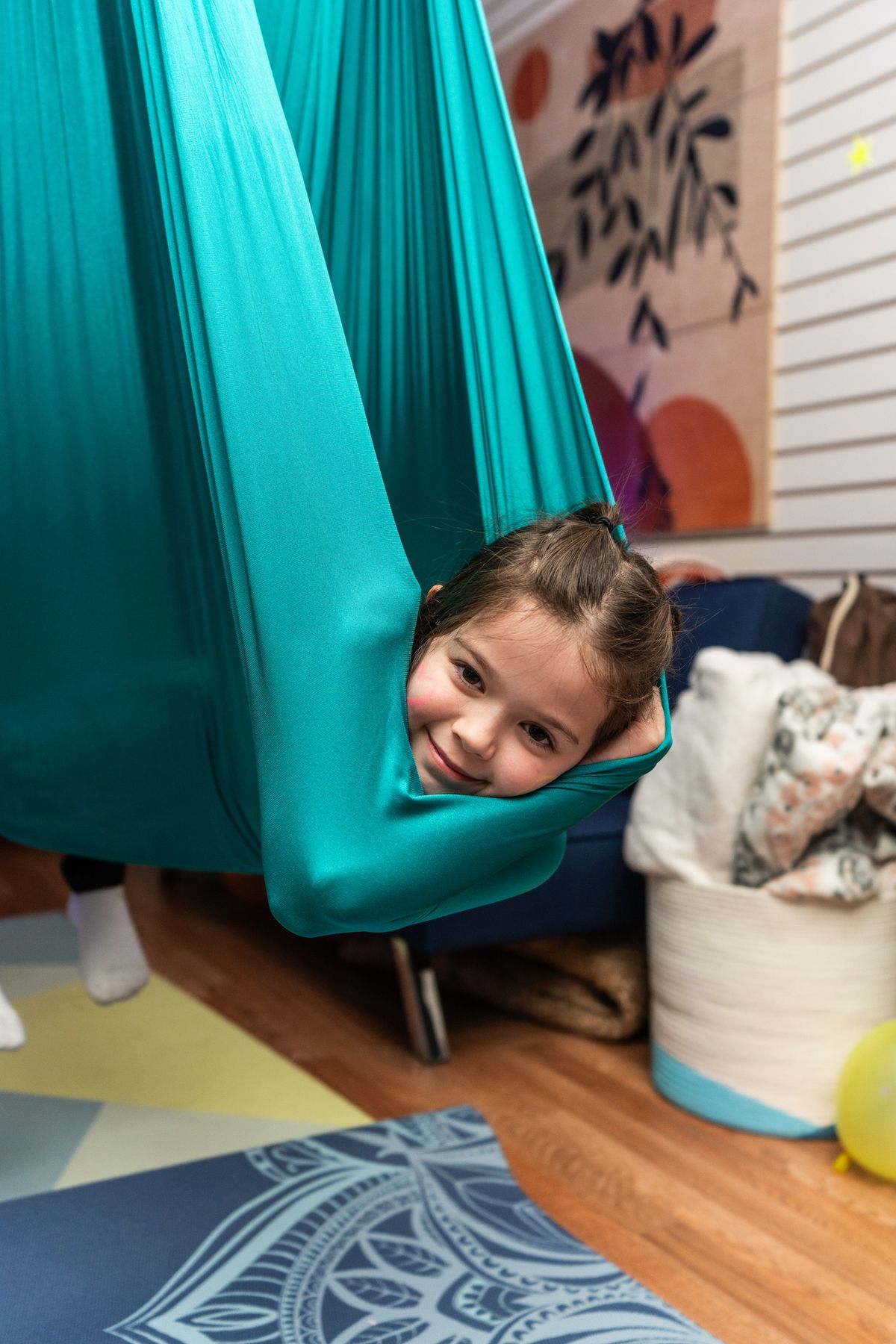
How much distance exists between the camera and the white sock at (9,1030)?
1.33m

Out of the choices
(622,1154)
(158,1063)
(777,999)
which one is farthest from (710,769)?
(158,1063)

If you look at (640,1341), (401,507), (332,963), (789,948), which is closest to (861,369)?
(789,948)

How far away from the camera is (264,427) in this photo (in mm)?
978

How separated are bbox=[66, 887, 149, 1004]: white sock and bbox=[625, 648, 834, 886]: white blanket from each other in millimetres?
811

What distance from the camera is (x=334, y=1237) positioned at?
1503 millimetres

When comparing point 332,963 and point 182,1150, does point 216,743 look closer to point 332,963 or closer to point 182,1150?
point 182,1150

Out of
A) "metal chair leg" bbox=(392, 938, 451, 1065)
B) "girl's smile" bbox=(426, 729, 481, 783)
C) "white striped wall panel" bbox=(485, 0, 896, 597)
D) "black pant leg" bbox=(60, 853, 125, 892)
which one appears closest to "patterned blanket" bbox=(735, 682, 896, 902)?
"metal chair leg" bbox=(392, 938, 451, 1065)

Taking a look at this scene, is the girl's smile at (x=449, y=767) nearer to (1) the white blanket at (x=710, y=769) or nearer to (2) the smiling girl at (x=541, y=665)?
(2) the smiling girl at (x=541, y=665)

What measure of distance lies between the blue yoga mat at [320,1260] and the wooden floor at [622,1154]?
3.4 inches

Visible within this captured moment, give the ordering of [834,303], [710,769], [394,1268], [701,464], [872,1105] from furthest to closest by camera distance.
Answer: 1. [701,464]
2. [834,303]
3. [710,769]
4. [872,1105]
5. [394,1268]

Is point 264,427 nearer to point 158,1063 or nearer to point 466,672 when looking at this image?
point 466,672

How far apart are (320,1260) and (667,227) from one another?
2.38 metres

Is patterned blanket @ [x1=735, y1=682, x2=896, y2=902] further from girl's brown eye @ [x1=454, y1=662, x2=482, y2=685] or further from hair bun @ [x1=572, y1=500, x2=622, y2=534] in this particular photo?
girl's brown eye @ [x1=454, y1=662, x2=482, y2=685]

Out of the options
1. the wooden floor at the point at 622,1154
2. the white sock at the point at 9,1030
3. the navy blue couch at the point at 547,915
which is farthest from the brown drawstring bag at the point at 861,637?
the white sock at the point at 9,1030
